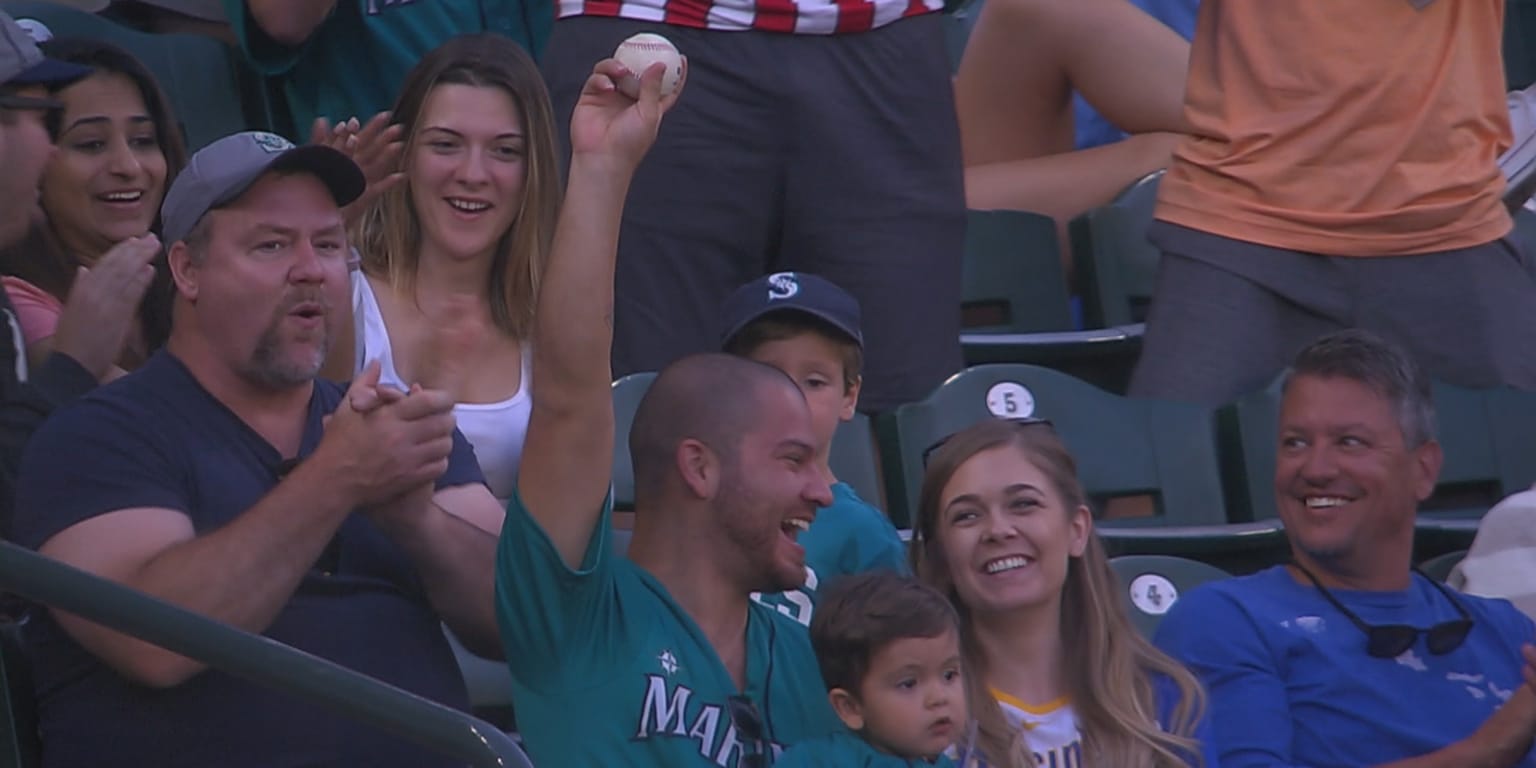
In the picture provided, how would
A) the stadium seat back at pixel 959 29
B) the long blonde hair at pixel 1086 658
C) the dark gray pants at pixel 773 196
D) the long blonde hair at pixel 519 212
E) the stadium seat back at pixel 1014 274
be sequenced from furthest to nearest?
the stadium seat back at pixel 959 29, the stadium seat back at pixel 1014 274, the dark gray pants at pixel 773 196, the long blonde hair at pixel 519 212, the long blonde hair at pixel 1086 658

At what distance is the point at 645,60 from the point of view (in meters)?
3.12

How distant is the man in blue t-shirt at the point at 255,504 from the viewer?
117 inches

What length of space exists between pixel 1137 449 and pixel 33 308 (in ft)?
6.84

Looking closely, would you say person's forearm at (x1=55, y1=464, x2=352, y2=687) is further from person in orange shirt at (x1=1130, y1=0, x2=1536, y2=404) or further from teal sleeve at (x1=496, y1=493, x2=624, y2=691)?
person in orange shirt at (x1=1130, y1=0, x2=1536, y2=404)

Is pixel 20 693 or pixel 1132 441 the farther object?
pixel 1132 441

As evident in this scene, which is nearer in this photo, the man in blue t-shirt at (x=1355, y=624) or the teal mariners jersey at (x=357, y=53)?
the man in blue t-shirt at (x=1355, y=624)

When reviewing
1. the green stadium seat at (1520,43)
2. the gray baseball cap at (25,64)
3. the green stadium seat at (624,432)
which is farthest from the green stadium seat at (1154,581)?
the green stadium seat at (1520,43)

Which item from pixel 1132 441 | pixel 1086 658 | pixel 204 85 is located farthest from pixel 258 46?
pixel 1086 658

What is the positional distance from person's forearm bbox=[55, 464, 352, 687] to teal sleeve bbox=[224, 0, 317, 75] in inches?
86.9

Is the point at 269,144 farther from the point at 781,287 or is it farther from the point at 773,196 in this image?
the point at 773,196

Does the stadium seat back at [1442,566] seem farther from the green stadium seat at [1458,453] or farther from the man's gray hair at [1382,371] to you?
the man's gray hair at [1382,371]

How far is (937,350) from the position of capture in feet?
15.1

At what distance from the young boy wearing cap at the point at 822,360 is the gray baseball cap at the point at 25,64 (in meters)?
1.13

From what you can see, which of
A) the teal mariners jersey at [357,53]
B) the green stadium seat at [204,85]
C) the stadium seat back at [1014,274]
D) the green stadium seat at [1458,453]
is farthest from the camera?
the stadium seat back at [1014,274]
